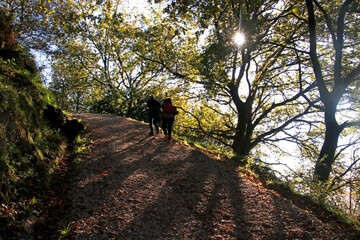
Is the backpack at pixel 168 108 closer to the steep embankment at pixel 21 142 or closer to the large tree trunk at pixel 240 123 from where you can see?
the steep embankment at pixel 21 142

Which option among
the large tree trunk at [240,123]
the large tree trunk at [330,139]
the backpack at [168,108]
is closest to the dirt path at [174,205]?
the backpack at [168,108]

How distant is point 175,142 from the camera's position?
9664mm

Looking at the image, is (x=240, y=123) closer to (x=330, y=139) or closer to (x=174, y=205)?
(x=330, y=139)

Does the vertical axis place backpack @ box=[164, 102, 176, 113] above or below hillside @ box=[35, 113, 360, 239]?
above

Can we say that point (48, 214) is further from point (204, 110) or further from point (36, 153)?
point (204, 110)

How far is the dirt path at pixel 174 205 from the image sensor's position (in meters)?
3.81

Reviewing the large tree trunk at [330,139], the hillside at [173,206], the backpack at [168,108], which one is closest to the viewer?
the hillside at [173,206]

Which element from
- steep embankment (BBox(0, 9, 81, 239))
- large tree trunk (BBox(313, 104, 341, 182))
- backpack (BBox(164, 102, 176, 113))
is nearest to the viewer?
steep embankment (BBox(0, 9, 81, 239))

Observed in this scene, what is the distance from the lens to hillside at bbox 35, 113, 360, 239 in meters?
3.79

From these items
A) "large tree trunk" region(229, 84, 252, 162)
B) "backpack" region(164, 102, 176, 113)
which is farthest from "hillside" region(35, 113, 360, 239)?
"large tree trunk" region(229, 84, 252, 162)

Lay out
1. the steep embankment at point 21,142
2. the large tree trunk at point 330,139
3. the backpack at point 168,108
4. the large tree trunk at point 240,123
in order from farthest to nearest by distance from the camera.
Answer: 1. the large tree trunk at point 240,123
2. the backpack at point 168,108
3. the large tree trunk at point 330,139
4. the steep embankment at point 21,142

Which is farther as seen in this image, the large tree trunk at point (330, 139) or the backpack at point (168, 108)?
the backpack at point (168, 108)

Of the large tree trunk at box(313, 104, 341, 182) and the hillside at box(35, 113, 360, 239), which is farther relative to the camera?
the large tree trunk at box(313, 104, 341, 182)

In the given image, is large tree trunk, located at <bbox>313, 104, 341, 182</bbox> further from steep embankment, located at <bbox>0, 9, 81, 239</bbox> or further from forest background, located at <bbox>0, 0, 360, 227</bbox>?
steep embankment, located at <bbox>0, 9, 81, 239</bbox>
